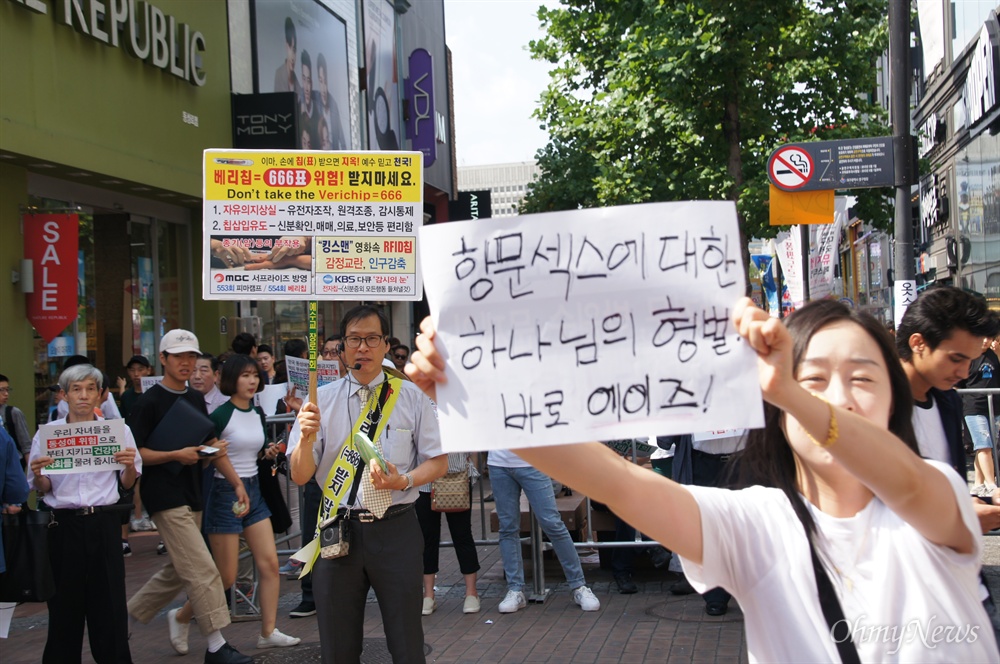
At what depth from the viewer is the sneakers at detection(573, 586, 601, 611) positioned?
7.76 meters

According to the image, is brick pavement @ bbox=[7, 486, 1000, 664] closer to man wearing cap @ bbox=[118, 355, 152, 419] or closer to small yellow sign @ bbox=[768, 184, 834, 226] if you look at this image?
man wearing cap @ bbox=[118, 355, 152, 419]

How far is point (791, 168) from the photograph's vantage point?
11.5 m

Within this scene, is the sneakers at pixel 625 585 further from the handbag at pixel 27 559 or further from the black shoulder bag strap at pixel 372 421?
the handbag at pixel 27 559

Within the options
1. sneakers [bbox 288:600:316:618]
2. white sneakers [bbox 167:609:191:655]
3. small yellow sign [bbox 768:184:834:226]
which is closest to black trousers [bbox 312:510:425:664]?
white sneakers [bbox 167:609:191:655]

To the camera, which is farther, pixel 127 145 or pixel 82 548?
pixel 127 145

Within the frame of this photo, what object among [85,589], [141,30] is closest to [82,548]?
[85,589]

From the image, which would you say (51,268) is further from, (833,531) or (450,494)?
(833,531)

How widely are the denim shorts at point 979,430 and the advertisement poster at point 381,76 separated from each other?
664 inches

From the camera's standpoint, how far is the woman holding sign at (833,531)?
2.12 metres

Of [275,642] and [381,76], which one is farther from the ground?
[381,76]

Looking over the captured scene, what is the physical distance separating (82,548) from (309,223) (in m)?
2.44

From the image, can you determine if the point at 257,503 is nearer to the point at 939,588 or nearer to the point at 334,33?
the point at 939,588

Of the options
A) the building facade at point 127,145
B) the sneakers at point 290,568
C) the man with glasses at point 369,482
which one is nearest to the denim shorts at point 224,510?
the sneakers at point 290,568

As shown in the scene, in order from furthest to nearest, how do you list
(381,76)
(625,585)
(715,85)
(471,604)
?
(381,76), (715,85), (625,585), (471,604)
